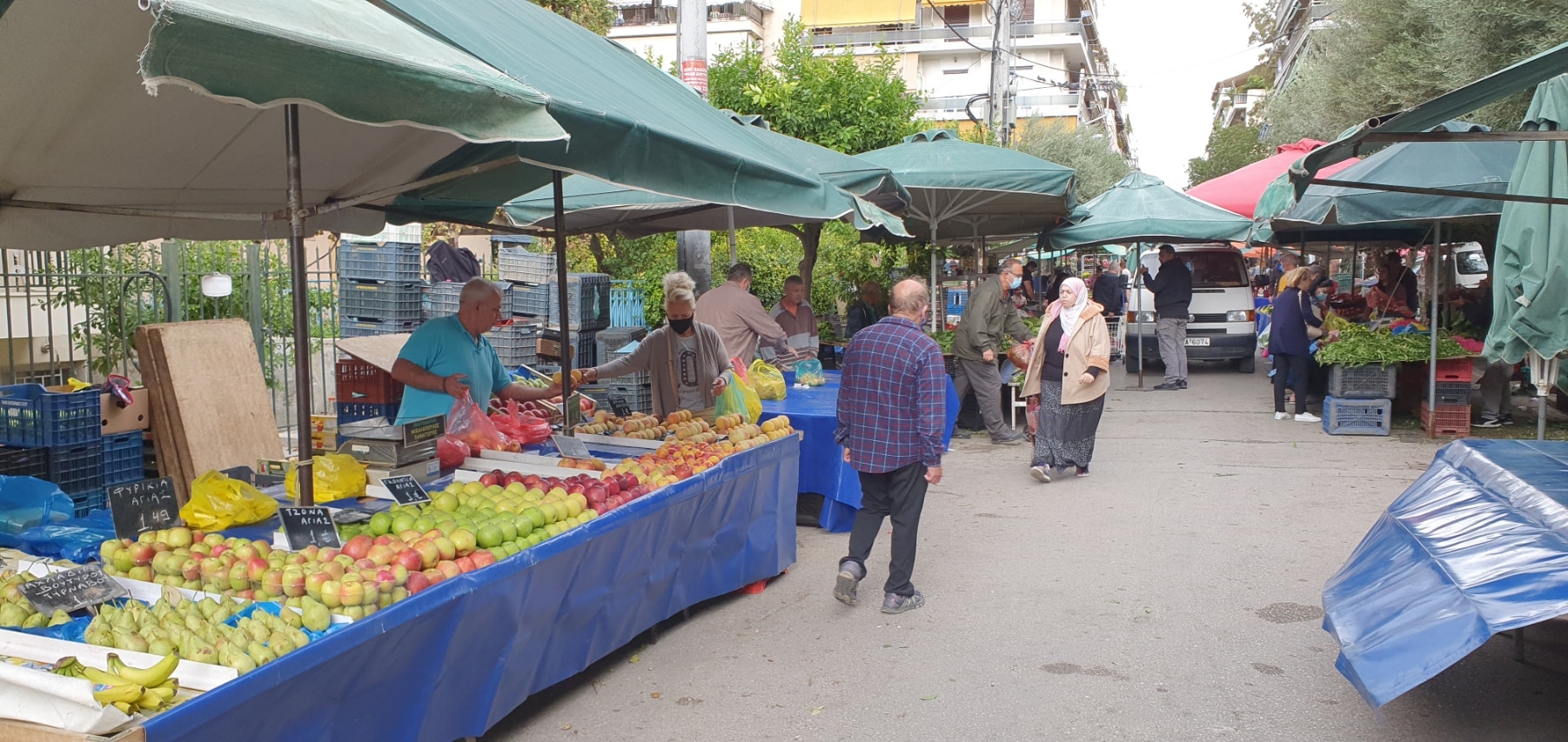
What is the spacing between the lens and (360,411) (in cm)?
965

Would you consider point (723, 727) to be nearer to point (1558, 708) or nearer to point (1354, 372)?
point (1558, 708)

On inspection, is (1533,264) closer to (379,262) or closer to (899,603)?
(899,603)

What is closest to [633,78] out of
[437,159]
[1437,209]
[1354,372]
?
[437,159]

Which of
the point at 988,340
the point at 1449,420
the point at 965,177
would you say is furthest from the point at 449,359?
the point at 1449,420

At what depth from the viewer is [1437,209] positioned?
1040cm

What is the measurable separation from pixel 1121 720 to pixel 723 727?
167 cm

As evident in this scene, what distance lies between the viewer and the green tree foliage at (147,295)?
8.59 metres

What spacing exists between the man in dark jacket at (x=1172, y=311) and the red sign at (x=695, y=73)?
8787 millimetres

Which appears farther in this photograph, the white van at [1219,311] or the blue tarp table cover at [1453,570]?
the white van at [1219,311]

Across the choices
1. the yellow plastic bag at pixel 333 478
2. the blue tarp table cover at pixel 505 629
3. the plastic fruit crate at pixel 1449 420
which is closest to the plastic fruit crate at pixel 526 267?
the blue tarp table cover at pixel 505 629

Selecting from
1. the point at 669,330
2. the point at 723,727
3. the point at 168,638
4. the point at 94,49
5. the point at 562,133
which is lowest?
the point at 723,727

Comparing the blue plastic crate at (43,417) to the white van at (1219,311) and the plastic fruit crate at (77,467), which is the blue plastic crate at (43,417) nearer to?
the plastic fruit crate at (77,467)

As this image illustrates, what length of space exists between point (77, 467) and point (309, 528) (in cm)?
407

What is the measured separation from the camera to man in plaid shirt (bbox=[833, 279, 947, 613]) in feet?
19.2
